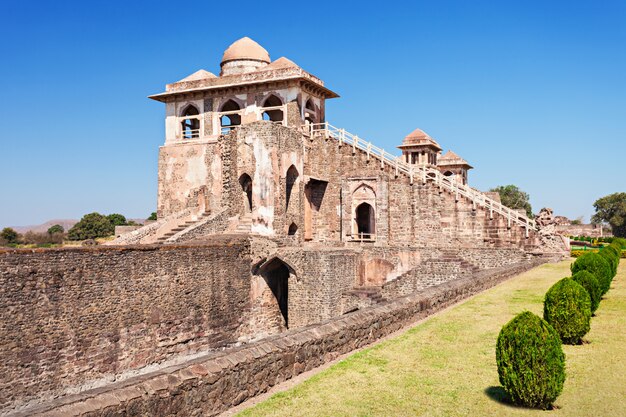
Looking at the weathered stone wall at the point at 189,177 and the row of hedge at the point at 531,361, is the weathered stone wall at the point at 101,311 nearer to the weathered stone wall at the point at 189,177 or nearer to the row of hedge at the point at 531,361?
the weathered stone wall at the point at 189,177

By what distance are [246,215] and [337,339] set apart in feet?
60.8

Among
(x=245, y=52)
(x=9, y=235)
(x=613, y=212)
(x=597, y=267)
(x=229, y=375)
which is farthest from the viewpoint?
(x=613, y=212)

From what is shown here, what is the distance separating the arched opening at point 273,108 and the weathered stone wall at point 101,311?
13520 millimetres

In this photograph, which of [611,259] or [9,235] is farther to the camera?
[9,235]

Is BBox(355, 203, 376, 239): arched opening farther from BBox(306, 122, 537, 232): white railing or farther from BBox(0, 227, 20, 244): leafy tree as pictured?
BBox(0, 227, 20, 244): leafy tree

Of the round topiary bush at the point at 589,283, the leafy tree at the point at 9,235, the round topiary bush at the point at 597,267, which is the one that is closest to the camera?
the round topiary bush at the point at 589,283

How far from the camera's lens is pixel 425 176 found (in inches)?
1197

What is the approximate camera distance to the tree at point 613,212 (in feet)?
266

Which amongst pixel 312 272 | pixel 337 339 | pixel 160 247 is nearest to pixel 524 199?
pixel 312 272

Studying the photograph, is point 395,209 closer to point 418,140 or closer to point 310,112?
point 310,112

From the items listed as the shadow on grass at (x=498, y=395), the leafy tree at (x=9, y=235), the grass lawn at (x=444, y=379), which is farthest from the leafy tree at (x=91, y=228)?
the shadow on grass at (x=498, y=395)

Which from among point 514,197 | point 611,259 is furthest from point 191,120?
point 514,197

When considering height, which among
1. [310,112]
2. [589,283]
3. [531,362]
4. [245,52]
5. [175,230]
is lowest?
[531,362]

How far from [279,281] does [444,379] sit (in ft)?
61.8
